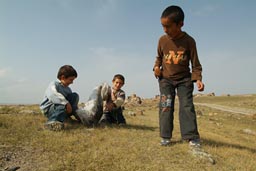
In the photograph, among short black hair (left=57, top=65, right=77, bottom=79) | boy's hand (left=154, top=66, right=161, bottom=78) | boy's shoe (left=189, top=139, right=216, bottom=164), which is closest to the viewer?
boy's shoe (left=189, top=139, right=216, bottom=164)

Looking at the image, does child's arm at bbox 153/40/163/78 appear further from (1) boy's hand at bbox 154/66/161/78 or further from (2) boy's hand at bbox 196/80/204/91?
(2) boy's hand at bbox 196/80/204/91

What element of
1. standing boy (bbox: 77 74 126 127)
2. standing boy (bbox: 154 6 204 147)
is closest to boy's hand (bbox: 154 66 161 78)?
standing boy (bbox: 154 6 204 147)

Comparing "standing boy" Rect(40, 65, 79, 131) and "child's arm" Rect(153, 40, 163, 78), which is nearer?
"child's arm" Rect(153, 40, 163, 78)

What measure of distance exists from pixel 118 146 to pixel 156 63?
1.89 meters

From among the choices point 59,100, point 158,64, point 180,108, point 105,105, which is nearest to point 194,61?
point 158,64

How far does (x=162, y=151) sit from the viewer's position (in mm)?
4164

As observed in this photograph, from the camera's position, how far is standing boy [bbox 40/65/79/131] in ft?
17.6

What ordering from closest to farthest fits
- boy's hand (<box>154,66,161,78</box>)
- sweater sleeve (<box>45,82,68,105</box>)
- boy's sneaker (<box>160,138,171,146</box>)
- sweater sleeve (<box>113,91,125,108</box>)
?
boy's sneaker (<box>160,138,171,146</box>) → boy's hand (<box>154,66,161,78</box>) → sweater sleeve (<box>45,82,68,105</box>) → sweater sleeve (<box>113,91,125,108</box>)

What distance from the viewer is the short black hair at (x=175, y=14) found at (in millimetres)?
4410

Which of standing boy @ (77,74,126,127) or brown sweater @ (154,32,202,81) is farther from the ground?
brown sweater @ (154,32,202,81)

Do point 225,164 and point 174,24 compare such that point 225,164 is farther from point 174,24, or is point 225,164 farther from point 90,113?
point 90,113

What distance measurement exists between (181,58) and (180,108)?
0.97 m

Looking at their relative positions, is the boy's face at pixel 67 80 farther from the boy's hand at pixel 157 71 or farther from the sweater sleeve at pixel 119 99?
the boy's hand at pixel 157 71

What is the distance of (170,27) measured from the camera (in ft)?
14.9
